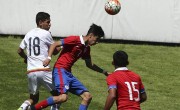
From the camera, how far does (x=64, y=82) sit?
11.5 meters

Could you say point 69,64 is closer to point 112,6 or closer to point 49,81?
point 49,81

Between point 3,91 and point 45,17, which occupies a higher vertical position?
point 45,17

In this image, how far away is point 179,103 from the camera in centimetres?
1548

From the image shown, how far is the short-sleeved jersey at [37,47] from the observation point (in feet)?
38.7

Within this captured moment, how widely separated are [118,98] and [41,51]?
138 inches

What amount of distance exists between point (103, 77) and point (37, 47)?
7296mm

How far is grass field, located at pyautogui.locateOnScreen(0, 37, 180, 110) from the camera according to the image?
49.4 feet

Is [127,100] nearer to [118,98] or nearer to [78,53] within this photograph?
[118,98]

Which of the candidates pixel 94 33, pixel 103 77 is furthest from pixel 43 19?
pixel 103 77

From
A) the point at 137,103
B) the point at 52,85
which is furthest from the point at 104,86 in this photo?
the point at 137,103

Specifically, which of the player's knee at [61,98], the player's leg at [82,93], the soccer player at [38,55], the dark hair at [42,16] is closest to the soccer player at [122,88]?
the player's knee at [61,98]

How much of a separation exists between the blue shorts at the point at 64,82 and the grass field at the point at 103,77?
2470 mm

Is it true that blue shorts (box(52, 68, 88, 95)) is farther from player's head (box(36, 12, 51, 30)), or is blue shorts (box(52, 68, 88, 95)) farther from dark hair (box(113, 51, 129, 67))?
dark hair (box(113, 51, 129, 67))

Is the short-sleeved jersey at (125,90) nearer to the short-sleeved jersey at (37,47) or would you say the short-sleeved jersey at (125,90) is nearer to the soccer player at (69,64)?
the soccer player at (69,64)
